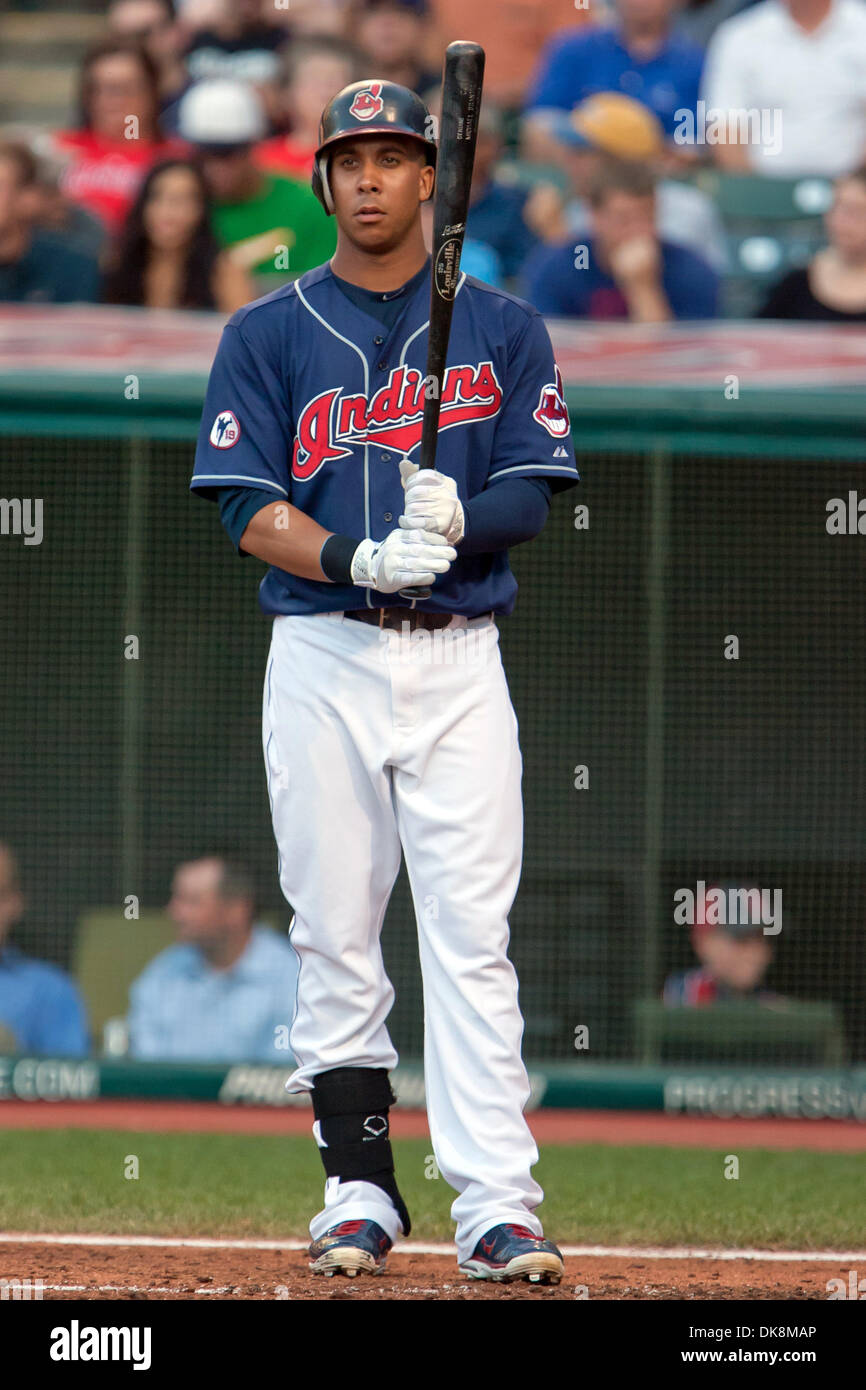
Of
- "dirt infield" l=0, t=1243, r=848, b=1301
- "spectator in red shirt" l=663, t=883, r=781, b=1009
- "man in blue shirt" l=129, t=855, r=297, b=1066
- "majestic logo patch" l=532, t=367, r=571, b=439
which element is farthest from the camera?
"spectator in red shirt" l=663, t=883, r=781, b=1009

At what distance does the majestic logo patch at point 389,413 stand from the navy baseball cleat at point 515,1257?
1265mm

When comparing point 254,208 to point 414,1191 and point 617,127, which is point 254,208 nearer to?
point 617,127

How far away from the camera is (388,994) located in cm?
310

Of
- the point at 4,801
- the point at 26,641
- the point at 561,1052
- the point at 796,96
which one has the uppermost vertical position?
the point at 796,96

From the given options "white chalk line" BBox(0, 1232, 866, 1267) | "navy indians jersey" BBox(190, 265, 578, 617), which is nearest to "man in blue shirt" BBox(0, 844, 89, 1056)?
"white chalk line" BBox(0, 1232, 866, 1267)

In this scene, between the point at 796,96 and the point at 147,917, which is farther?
the point at 796,96

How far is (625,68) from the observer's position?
7910mm

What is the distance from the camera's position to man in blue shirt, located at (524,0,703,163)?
25.8 ft

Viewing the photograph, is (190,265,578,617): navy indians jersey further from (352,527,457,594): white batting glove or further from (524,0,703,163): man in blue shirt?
(524,0,703,163): man in blue shirt

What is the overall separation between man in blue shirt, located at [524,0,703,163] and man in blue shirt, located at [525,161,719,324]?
1120mm

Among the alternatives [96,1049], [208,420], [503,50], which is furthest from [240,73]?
[208,420]

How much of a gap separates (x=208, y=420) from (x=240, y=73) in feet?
17.7

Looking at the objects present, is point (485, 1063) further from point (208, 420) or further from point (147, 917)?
point (147, 917)

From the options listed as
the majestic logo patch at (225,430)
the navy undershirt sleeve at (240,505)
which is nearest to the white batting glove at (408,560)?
the navy undershirt sleeve at (240,505)
